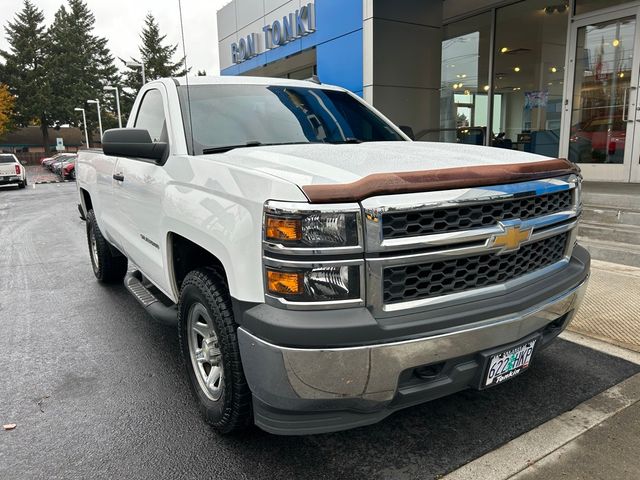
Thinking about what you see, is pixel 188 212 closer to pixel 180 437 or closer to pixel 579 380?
pixel 180 437

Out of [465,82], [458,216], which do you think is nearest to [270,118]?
[458,216]

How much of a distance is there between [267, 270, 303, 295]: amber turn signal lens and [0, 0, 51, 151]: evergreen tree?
68.8 meters

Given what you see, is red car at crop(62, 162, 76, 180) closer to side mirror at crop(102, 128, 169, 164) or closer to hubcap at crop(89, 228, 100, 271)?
hubcap at crop(89, 228, 100, 271)

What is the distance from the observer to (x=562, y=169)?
261cm

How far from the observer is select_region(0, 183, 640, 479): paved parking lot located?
98.3 inches

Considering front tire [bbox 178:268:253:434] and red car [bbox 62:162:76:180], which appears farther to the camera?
red car [bbox 62:162:76:180]

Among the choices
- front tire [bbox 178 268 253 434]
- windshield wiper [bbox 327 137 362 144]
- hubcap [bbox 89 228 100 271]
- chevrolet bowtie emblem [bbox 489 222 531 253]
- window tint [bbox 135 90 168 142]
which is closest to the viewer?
chevrolet bowtie emblem [bbox 489 222 531 253]

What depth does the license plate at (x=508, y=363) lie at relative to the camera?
232 centimetres

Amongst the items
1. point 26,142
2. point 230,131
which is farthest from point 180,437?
point 26,142

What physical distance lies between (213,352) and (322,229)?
112 centimetres

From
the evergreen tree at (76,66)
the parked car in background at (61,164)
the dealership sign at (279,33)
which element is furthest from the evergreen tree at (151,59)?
the dealership sign at (279,33)

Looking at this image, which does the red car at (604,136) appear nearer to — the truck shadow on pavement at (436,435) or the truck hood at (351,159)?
the truck shadow on pavement at (436,435)

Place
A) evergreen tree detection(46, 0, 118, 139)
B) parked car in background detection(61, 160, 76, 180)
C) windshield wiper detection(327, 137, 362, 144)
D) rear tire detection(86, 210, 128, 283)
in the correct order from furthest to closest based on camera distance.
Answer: evergreen tree detection(46, 0, 118, 139), parked car in background detection(61, 160, 76, 180), rear tire detection(86, 210, 128, 283), windshield wiper detection(327, 137, 362, 144)

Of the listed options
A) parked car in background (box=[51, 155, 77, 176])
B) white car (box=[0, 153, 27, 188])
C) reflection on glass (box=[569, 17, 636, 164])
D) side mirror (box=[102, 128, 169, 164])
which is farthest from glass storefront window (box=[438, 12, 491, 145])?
parked car in background (box=[51, 155, 77, 176])
